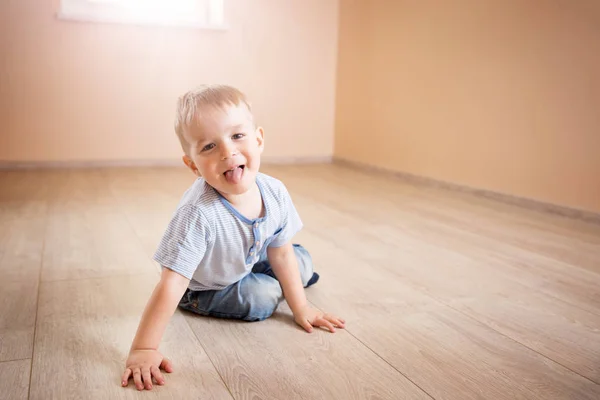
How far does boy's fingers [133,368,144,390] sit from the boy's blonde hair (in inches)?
15.4

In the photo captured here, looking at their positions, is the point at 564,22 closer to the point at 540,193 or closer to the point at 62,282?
the point at 540,193

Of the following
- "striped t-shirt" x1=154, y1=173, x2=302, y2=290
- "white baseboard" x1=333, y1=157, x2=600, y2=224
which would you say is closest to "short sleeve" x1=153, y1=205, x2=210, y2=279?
"striped t-shirt" x1=154, y1=173, x2=302, y2=290

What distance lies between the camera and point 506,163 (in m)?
2.86

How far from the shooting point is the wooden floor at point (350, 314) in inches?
38.0

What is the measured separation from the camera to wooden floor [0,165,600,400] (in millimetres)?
966

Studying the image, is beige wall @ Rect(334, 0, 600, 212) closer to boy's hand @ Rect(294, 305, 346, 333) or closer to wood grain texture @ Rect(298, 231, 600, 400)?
wood grain texture @ Rect(298, 231, 600, 400)

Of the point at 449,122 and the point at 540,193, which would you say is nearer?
the point at 540,193

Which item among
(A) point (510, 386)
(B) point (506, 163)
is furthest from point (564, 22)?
(A) point (510, 386)

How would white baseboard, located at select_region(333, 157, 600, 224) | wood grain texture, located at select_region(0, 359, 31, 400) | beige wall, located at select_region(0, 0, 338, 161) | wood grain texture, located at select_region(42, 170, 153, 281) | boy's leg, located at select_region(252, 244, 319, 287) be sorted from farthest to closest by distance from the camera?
beige wall, located at select_region(0, 0, 338, 161) < white baseboard, located at select_region(333, 157, 600, 224) < wood grain texture, located at select_region(42, 170, 153, 281) < boy's leg, located at select_region(252, 244, 319, 287) < wood grain texture, located at select_region(0, 359, 31, 400)

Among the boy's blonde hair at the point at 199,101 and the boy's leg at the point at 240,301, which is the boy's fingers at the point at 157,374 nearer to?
the boy's leg at the point at 240,301

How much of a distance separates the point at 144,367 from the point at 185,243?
221 mm

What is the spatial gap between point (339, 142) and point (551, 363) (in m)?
3.44

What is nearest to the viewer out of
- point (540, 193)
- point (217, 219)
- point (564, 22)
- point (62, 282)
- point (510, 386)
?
Answer: point (510, 386)

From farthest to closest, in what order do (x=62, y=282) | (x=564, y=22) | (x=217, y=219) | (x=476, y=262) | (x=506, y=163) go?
(x=506, y=163)
(x=564, y=22)
(x=476, y=262)
(x=62, y=282)
(x=217, y=219)
